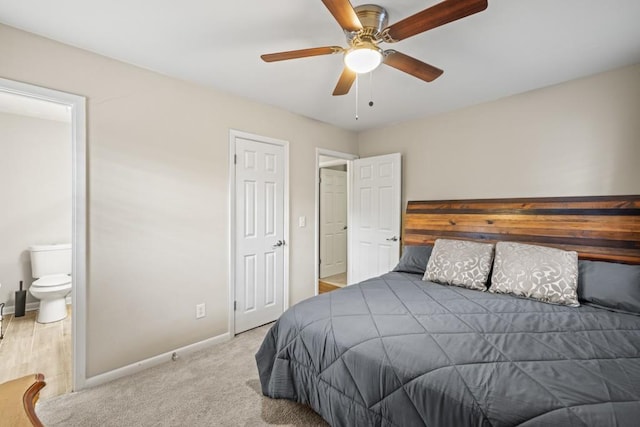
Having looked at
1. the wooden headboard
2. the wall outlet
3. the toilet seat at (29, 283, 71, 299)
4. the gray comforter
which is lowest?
the wall outlet

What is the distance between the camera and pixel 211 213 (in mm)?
2711

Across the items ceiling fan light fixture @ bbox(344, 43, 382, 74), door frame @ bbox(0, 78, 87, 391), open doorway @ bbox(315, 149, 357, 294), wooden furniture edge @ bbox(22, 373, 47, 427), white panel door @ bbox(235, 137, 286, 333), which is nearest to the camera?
wooden furniture edge @ bbox(22, 373, 47, 427)

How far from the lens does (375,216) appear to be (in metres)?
3.84

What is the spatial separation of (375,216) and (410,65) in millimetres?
2262

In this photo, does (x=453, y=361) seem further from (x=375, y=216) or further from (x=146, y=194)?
(x=375, y=216)

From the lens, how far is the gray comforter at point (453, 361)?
41.0 inches

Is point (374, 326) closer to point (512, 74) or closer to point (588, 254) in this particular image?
point (588, 254)

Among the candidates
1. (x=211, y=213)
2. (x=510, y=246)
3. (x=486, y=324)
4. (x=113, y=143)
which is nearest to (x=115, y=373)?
(x=211, y=213)

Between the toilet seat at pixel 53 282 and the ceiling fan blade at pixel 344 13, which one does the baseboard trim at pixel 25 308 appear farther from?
the ceiling fan blade at pixel 344 13

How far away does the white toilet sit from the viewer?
3.09 m

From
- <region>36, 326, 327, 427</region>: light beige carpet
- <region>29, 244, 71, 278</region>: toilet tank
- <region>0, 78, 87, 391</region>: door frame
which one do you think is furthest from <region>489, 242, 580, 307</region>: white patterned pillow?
<region>29, 244, 71, 278</region>: toilet tank

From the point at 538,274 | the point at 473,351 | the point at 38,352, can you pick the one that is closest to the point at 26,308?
the point at 38,352

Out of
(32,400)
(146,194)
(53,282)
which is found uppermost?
(146,194)

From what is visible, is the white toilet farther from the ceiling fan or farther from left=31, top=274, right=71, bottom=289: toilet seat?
the ceiling fan
